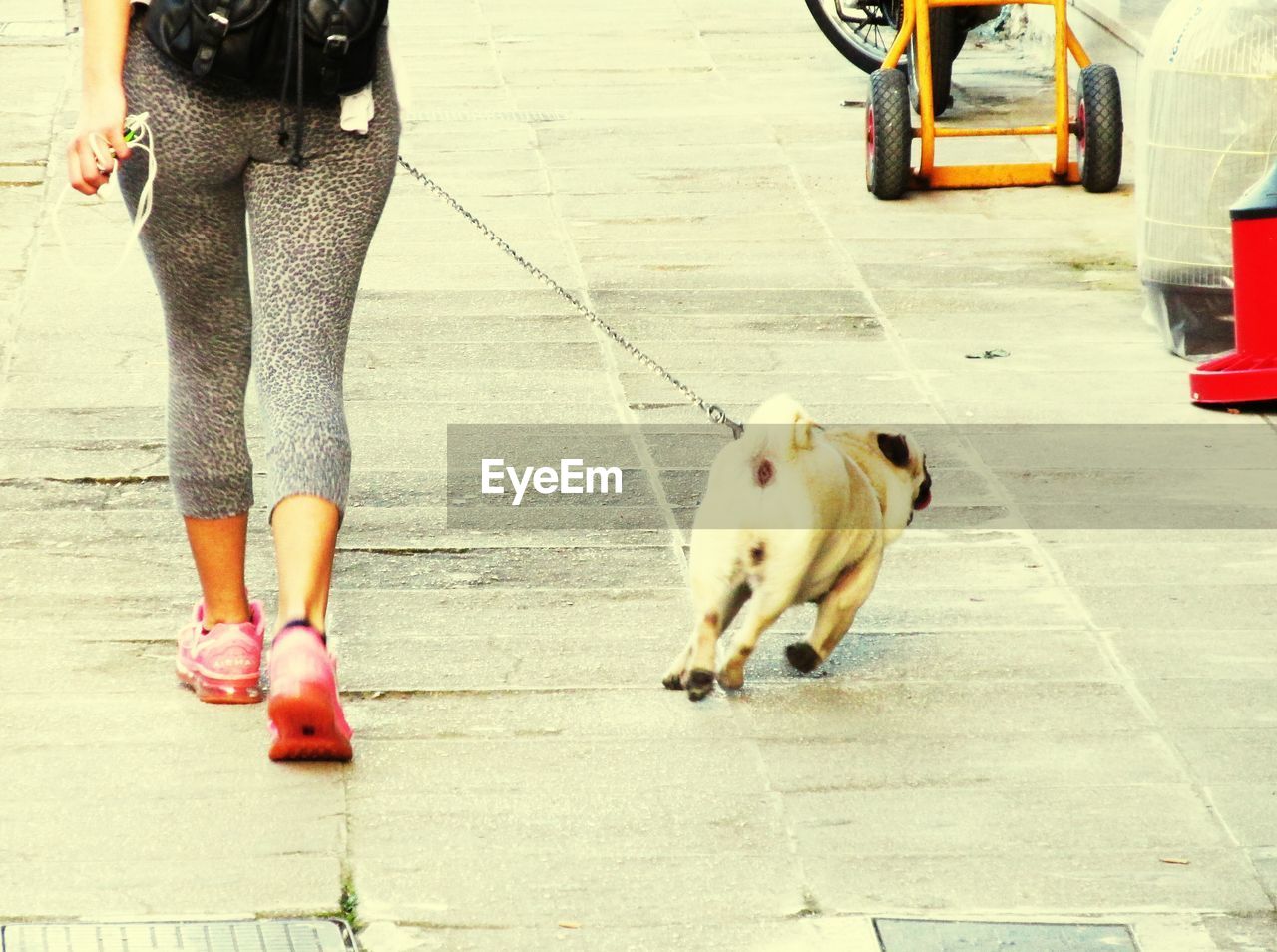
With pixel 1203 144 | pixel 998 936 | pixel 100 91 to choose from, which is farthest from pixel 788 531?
pixel 1203 144

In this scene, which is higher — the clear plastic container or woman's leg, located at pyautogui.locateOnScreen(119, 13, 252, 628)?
woman's leg, located at pyautogui.locateOnScreen(119, 13, 252, 628)

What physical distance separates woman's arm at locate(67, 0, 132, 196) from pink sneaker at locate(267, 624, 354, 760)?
78 cm

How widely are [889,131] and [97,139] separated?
499 cm

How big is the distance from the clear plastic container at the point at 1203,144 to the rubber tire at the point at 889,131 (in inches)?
57.2

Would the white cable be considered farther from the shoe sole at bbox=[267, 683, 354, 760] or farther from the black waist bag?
the shoe sole at bbox=[267, 683, 354, 760]

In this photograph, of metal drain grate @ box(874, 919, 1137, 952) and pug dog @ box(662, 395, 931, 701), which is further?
pug dog @ box(662, 395, 931, 701)

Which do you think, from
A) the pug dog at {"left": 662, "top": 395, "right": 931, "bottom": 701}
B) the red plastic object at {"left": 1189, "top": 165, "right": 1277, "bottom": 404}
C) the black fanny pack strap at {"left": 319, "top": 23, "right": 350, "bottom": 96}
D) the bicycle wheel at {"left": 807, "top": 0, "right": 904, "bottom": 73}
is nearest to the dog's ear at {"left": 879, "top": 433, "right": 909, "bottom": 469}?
the pug dog at {"left": 662, "top": 395, "right": 931, "bottom": 701}

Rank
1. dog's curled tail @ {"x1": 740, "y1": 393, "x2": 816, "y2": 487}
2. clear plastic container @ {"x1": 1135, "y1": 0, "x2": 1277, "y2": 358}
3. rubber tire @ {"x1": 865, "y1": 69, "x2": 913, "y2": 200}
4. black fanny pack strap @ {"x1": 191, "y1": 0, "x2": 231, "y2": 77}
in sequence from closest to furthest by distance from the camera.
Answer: black fanny pack strap @ {"x1": 191, "y1": 0, "x2": 231, "y2": 77}, dog's curled tail @ {"x1": 740, "y1": 393, "x2": 816, "y2": 487}, clear plastic container @ {"x1": 1135, "y1": 0, "x2": 1277, "y2": 358}, rubber tire @ {"x1": 865, "y1": 69, "x2": 913, "y2": 200}

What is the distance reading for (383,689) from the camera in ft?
12.6

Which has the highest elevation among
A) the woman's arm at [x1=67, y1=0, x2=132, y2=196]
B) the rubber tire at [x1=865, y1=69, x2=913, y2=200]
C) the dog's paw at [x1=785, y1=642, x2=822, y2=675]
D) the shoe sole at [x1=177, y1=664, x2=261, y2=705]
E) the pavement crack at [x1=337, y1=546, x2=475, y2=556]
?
the woman's arm at [x1=67, y1=0, x2=132, y2=196]

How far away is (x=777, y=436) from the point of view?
11.6ft

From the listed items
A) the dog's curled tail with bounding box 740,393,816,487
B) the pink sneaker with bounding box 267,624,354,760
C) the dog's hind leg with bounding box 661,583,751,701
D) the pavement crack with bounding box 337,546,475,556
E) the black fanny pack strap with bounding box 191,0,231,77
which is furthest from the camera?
the pavement crack with bounding box 337,546,475,556

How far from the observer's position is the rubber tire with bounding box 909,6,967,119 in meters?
8.79

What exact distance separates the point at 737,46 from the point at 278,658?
7.84 m
